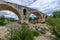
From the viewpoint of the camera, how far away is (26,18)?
127ft

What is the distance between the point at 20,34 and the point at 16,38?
0.51m

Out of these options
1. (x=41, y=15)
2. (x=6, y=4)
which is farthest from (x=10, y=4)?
(x=41, y=15)

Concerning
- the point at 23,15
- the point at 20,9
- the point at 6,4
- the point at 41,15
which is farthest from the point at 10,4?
the point at 41,15

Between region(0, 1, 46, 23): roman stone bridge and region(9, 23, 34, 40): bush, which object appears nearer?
region(9, 23, 34, 40): bush

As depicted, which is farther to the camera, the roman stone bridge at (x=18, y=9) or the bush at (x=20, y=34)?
the roman stone bridge at (x=18, y=9)

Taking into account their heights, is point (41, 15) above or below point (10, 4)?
below

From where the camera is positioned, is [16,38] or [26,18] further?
[26,18]

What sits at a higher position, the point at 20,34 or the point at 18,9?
the point at 18,9

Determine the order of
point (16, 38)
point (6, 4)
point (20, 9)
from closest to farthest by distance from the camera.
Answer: point (16, 38) < point (6, 4) < point (20, 9)

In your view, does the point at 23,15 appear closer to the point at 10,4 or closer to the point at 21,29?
the point at 10,4

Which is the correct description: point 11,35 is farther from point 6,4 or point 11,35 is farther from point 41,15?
point 41,15

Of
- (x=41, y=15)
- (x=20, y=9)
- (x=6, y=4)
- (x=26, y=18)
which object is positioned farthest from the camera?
(x=41, y=15)

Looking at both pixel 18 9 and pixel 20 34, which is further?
pixel 18 9

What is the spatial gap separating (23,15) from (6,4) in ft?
28.1
